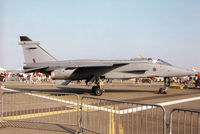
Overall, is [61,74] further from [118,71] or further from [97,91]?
[118,71]

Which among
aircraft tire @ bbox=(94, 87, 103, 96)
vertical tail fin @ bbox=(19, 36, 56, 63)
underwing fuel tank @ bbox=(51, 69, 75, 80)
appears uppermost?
vertical tail fin @ bbox=(19, 36, 56, 63)

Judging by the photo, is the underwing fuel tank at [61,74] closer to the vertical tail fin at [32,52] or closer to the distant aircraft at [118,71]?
the distant aircraft at [118,71]

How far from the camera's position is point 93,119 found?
6285 mm

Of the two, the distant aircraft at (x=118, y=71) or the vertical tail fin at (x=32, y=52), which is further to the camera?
the vertical tail fin at (x=32, y=52)

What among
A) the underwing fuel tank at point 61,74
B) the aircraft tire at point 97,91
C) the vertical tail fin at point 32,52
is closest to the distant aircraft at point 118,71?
the underwing fuel tank at point 61,74

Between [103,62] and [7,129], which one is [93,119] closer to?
[7,129]

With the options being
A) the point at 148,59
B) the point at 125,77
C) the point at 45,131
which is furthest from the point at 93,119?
the point at 148,59

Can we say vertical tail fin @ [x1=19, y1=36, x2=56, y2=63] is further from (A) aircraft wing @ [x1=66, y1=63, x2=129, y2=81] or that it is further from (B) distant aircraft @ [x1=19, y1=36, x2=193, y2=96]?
(A) aircraft wing @ [x1=66, y1=63, x2=129, y2=81]

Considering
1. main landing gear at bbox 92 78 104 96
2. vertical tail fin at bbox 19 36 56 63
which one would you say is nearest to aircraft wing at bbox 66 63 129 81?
main landing gear at bbox 92 78 104 96

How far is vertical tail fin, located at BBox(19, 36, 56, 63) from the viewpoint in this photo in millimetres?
18203

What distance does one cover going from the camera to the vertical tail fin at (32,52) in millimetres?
18203

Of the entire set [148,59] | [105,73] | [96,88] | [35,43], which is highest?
[35,43]

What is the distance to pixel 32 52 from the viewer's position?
18.2 meters

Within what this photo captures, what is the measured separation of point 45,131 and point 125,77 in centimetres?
1130
